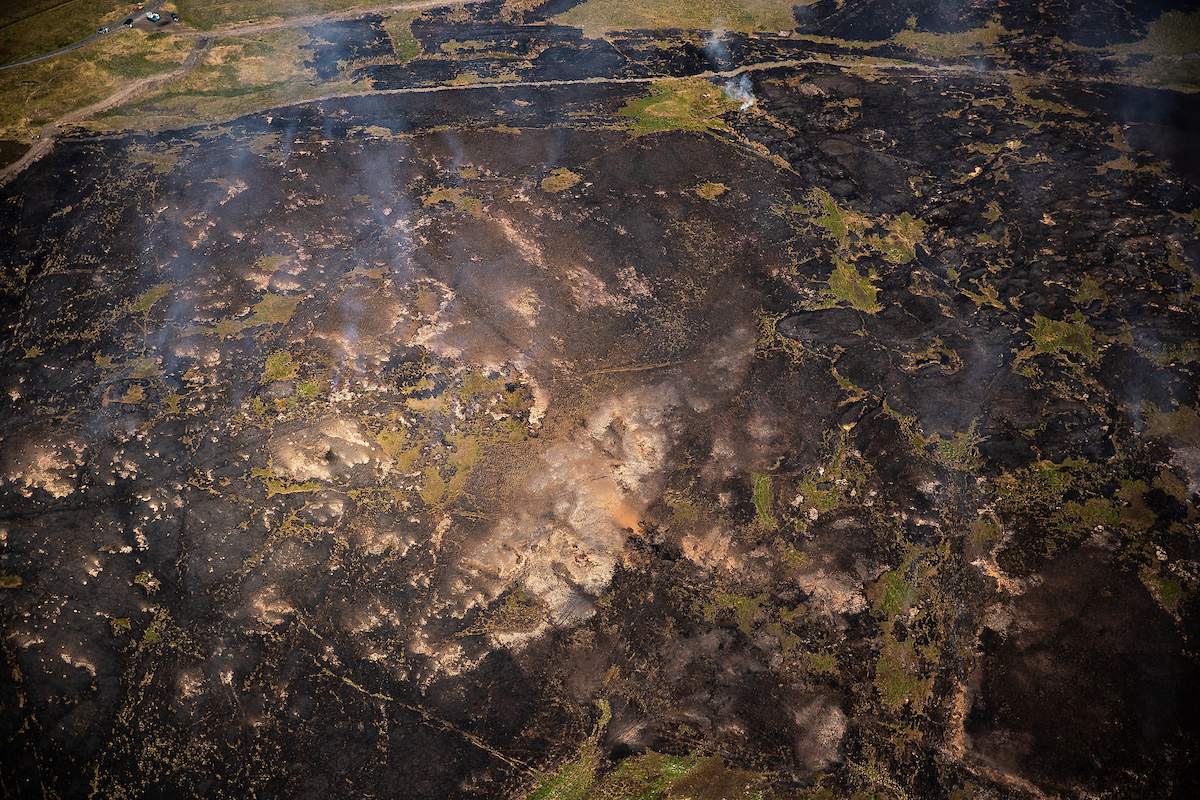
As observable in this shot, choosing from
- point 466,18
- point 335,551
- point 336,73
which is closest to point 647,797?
point 335,551

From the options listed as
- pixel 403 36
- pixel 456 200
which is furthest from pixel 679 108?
pixel 403 36

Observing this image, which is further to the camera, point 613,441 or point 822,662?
point 613,441

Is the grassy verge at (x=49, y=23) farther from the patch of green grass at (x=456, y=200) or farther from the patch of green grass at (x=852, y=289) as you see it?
the patch of green grass at (x=852, y=289)

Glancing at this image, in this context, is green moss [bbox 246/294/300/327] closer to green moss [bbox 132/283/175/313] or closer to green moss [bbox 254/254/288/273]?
green moss [bbox 254/254/288/273]

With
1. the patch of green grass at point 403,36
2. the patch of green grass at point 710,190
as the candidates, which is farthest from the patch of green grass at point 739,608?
the patch of green grass at point 403,36

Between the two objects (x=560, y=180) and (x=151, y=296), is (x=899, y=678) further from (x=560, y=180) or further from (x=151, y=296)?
(x=151, y=296)
